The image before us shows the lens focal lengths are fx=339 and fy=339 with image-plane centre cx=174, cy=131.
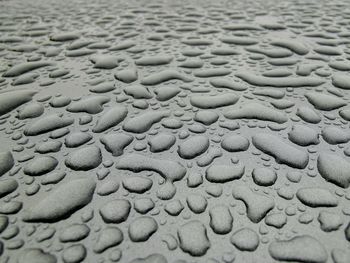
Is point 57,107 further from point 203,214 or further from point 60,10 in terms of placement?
point 60,10

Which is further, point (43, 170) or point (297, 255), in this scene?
point (43, 170)

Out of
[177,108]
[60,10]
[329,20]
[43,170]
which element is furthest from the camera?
[60,10]

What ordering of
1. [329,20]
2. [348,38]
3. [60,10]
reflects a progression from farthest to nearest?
1. [60,10]
2. [329,20]
3. [348,38]

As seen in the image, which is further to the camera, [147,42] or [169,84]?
[147,42]

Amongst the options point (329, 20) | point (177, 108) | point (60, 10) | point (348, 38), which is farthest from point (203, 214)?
point (60, 10)

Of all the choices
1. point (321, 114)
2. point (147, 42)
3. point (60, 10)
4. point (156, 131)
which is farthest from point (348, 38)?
point (60, 10)

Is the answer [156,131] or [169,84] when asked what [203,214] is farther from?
[169,84]
